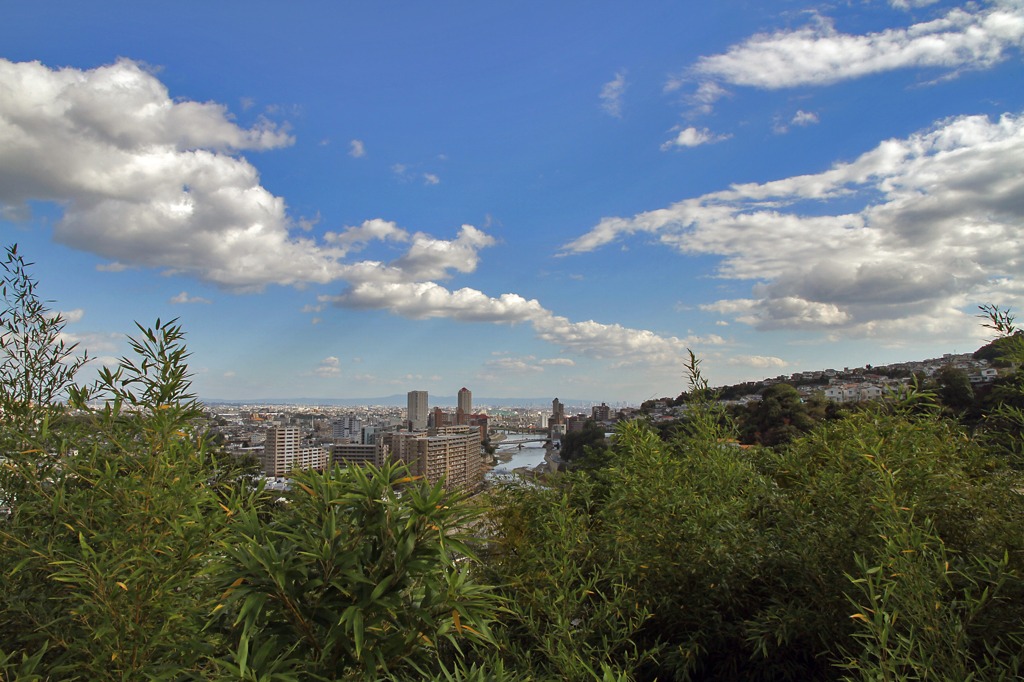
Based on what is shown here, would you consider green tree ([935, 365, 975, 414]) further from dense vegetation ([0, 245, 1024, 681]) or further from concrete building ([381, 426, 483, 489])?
concrete building ([381, 426, 483, 489])

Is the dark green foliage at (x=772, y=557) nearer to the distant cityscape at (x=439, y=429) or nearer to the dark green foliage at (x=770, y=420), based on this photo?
the distant cityscape at (x=439, y=429)

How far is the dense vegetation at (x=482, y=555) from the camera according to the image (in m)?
1.36

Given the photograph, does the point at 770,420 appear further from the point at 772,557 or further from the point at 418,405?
the point at 418,405

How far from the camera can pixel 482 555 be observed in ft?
9.93

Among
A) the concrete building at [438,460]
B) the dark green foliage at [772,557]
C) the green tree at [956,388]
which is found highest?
the green tree at [956,388]

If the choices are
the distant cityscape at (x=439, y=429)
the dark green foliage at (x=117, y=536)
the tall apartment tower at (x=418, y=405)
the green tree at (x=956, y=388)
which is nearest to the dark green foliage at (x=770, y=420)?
the distant cityscape at (x=439, y=429)

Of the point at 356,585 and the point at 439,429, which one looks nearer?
the point at 356,585

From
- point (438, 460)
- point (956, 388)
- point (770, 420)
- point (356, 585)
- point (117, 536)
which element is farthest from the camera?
point (770, 420)

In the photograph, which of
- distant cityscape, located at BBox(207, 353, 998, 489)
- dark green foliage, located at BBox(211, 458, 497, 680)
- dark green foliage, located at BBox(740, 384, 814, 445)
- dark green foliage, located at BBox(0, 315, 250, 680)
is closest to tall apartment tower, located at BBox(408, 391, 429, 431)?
distant cityscape, located at BBox(207, 353, 998, 489)

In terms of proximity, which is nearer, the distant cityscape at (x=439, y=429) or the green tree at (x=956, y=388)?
the distant cityscape at (x=439, y=429)

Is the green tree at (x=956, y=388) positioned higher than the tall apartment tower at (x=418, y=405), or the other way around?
the green tree at (x=956, y=388)

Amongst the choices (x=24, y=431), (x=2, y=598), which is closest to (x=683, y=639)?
(x=2, y=598)

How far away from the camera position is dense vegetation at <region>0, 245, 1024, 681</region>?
1.36 metres

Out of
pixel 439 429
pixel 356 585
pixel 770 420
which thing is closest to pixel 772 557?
pixel 356 585
